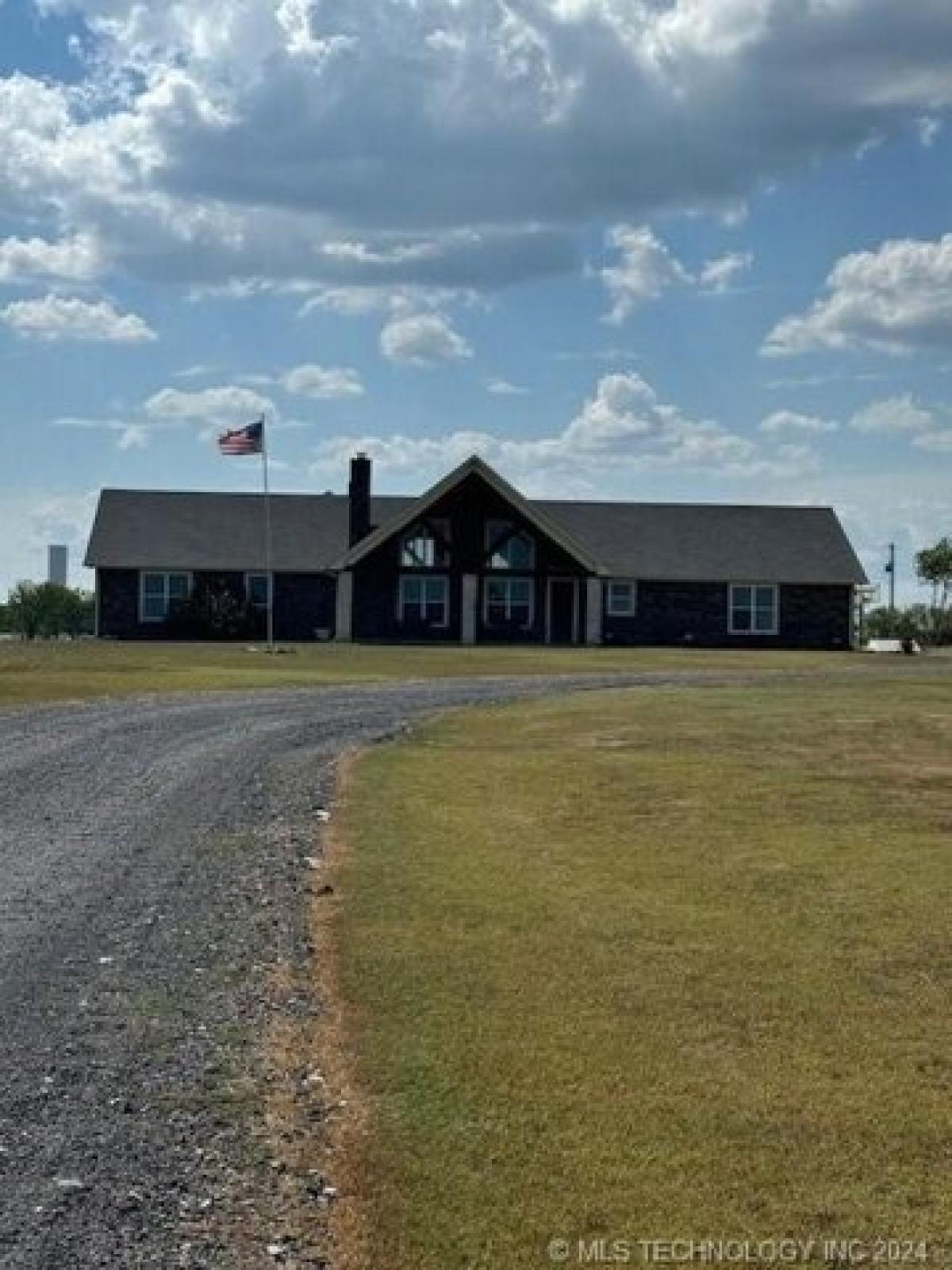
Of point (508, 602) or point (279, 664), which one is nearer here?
point (279, 664)

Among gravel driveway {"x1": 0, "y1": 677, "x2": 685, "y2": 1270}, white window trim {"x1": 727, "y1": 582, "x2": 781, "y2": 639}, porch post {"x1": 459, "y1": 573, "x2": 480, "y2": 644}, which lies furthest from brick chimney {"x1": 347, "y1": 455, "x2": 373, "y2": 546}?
gravel driveway {"x1": 0, "y1": 677, "x2": 685, "y2": 1270}

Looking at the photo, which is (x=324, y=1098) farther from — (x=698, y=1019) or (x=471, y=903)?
(x=471, y=903)

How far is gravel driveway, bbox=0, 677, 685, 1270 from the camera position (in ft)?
18.6

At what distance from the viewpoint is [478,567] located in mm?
60625

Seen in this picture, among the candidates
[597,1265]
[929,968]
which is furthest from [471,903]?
[597,1265]

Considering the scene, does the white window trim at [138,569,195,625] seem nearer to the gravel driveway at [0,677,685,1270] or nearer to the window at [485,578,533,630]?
the window at [485,578,533,630]

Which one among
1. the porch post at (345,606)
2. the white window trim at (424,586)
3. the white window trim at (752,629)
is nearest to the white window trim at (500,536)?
the white window trim at (424,586)

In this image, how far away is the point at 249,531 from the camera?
212 feet

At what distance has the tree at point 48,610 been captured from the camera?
275ft

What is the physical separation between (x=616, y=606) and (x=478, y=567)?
17.9ft

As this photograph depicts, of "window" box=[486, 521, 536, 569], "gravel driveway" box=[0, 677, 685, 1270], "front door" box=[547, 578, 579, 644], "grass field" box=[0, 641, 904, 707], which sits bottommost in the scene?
"gravel driveway" box=[0, 677, 685, 1270]

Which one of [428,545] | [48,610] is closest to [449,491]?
[428,545]

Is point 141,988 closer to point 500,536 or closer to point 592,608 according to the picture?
point 500,536

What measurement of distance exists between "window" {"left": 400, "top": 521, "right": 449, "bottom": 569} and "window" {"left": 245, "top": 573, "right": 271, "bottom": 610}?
18.4 ft
